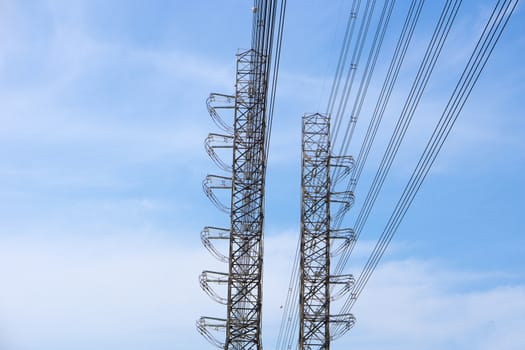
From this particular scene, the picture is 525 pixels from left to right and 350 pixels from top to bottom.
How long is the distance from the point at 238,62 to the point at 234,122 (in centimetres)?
408

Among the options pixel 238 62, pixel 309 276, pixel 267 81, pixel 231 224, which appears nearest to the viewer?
pixel 267 81

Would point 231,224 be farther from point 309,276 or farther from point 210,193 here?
point 309,276

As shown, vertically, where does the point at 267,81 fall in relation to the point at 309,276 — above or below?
above

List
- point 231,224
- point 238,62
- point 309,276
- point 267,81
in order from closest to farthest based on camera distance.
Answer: point 267,81 → point 231,224 → point 238,62 → point 309,276

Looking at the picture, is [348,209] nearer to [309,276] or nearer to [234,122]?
[309,276]

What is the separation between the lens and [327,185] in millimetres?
52500

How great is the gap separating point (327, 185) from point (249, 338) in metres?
16.7

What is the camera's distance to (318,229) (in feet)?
168

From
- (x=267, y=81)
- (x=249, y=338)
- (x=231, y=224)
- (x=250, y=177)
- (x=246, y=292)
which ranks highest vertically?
(x=267, y=81)

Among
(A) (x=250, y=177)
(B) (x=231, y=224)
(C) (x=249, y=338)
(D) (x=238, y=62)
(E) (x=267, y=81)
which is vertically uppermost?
(D) (x=238, y=62)

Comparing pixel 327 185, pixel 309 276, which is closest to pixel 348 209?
pixel 327 185

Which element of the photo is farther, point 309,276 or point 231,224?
point 309,276

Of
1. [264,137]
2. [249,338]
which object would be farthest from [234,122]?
[249,338]

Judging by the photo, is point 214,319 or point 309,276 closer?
point 214,319
